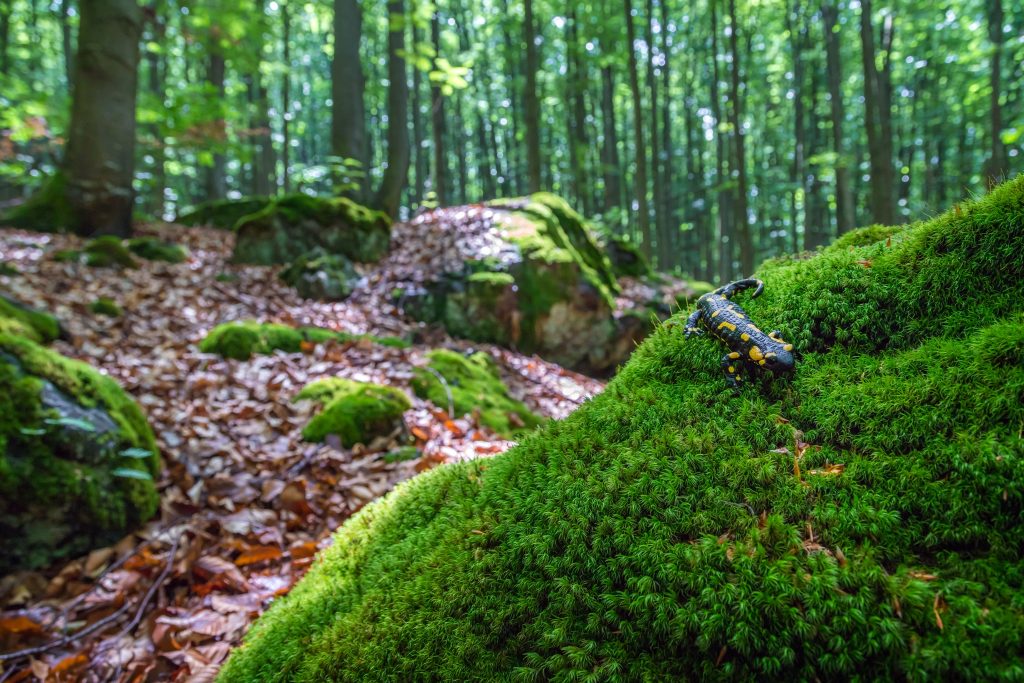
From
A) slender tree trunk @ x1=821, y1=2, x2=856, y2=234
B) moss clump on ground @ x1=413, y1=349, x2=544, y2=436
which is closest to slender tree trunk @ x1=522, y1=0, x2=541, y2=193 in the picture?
moss clump on ground @ x1=413, y1=349, x2=544, y2=436

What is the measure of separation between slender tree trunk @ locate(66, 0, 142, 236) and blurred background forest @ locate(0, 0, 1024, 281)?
14cm

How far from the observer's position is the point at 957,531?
105cm

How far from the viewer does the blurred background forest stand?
11023mm

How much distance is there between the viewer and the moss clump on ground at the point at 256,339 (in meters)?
5.23

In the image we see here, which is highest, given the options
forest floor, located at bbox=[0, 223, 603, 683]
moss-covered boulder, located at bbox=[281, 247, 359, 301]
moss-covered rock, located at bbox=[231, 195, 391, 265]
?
moss-covered rock, located at bbox=[231, 195, 391, 265]

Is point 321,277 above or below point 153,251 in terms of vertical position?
below

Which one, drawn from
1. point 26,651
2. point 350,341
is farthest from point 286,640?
point 350,341

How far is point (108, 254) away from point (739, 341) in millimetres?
8458

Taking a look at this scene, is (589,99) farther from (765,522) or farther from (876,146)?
(765,522)

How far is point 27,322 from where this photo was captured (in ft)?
14.3

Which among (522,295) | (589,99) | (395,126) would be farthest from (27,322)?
(589,99)

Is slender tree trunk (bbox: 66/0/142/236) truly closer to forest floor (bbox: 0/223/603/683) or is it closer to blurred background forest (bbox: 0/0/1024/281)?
blurred background forest (bbox: 0/0/1024/281)

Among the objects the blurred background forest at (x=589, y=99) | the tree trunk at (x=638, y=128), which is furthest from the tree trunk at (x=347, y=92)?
the tree trunk at (x=638, y=128)

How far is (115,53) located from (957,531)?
35.6 ft
